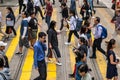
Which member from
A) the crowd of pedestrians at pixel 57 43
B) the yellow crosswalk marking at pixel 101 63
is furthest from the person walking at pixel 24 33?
the yellow crosswalk marking at pixel 101 63

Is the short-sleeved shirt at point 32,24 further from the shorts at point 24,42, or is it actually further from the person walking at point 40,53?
the person walking at point 40,53

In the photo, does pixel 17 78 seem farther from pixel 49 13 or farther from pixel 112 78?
pixel 49 13

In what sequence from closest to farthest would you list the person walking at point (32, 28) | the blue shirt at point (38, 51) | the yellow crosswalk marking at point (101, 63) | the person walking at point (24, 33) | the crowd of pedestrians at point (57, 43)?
1. the crowd of pedestrians at point (57, 43)
2. the blue shirt at point (38, 51)
3. the yellow crosswalk marking at point (101, 63)
4. the person walking at point (24, 33)
5. the person walking at point (32, 28)

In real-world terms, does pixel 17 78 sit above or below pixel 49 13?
below

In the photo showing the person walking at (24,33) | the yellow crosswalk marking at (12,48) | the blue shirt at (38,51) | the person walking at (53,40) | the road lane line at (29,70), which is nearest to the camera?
the blue shirt at (38,51)

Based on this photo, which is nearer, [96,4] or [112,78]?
[112,78]

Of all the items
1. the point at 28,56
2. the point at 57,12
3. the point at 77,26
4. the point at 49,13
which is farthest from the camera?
the point at 57,12

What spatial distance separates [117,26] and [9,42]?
17.5ft

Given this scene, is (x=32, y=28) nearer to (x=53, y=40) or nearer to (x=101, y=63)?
(x=53, y=40)

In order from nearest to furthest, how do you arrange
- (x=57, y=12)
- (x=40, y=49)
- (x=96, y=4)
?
1. (x=40, y=49)
2. (x=57, y=12)
3. (x=96, y=4)

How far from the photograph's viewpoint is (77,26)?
16.6 metres

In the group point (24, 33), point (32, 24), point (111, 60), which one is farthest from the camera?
point (32, 24)

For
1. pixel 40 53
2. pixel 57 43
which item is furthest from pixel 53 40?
pixel 40 53

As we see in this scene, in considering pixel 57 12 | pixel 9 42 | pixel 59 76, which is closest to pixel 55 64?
pixel 59 76
